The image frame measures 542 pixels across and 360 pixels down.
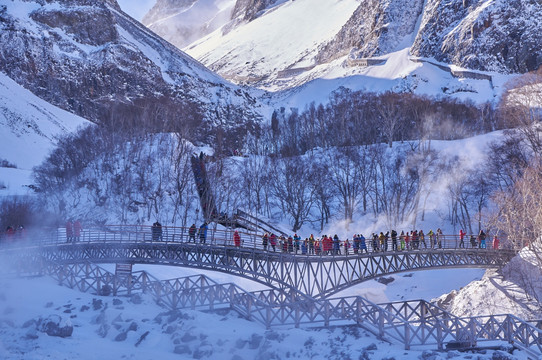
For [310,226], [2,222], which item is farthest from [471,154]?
[2,222]

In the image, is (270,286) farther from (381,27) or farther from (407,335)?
(381,27)

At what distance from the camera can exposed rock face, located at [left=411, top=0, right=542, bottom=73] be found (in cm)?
10906

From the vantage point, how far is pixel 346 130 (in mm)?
82938

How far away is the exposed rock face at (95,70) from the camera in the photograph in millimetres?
112250

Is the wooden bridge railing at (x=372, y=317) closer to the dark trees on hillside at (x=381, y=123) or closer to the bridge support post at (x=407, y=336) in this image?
the bridge support post at (x=407, y=336)

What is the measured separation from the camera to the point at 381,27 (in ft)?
482

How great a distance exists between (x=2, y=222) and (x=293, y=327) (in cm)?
3528

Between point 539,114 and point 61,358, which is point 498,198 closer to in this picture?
point 539,114

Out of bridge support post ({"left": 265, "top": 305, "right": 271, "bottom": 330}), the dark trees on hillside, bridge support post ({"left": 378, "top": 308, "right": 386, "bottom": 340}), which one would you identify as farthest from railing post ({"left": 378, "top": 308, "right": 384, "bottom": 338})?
the dark trees on hillside

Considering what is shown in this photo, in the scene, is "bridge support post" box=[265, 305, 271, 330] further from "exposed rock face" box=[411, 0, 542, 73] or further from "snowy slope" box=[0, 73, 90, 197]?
"exposed rock face" box=[411, 0, 542, 73]

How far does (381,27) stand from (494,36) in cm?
3774

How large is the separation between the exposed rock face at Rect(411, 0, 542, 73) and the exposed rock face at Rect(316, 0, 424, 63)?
63.2ft

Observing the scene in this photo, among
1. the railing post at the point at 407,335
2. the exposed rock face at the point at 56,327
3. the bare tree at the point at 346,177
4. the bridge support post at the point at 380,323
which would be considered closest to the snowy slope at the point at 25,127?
the bare tree at the point at 346,177

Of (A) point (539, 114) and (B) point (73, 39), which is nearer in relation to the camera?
(A) point (539, 114)
